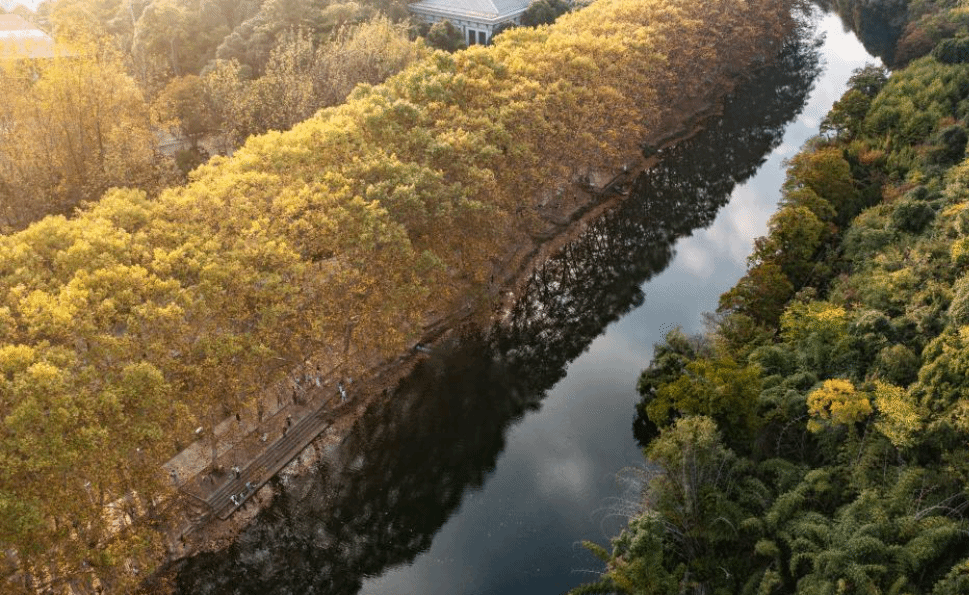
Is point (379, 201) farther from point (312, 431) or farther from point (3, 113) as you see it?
point (3, 113)

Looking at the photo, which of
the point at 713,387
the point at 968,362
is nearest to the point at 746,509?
the point at 713,387

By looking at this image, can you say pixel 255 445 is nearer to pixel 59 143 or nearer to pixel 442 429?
pixel 442 429

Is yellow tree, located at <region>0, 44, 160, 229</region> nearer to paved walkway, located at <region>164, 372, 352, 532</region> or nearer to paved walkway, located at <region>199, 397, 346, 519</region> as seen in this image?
paved walkway, located at <region>164, 372, 352, 532</region>

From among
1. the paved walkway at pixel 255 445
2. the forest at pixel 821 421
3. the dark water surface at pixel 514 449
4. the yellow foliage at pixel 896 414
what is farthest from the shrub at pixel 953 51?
the paved walkway at pixel 255 445

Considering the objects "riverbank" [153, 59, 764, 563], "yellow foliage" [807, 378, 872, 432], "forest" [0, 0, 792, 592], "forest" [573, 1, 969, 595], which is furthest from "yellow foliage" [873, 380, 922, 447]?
"riverbank" [153, 59, 764, 563]

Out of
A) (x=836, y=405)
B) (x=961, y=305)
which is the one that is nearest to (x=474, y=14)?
(x=961, y=305)
